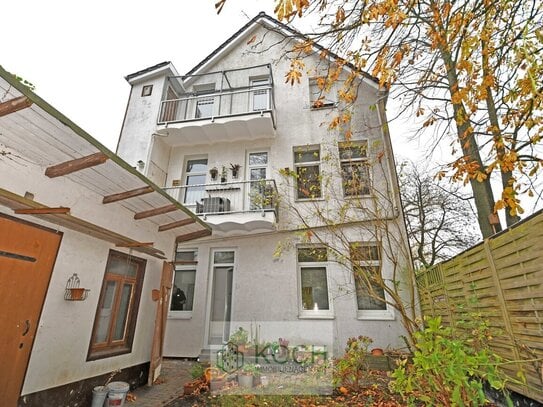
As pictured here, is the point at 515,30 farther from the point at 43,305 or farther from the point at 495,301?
the point at 43,305

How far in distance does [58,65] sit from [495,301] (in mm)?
14365

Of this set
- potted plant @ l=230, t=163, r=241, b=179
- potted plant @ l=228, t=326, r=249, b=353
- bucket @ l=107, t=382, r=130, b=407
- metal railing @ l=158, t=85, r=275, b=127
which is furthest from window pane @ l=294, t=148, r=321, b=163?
bucket @ l=107, t=382, r=130, b=407

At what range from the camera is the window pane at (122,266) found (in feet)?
15.8

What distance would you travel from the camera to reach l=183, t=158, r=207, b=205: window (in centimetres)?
876

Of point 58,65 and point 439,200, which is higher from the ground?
point 58,65

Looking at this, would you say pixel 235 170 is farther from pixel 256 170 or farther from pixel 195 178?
pixel 195 178

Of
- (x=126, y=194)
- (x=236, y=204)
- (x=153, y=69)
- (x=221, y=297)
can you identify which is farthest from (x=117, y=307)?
(x=153, y=69)

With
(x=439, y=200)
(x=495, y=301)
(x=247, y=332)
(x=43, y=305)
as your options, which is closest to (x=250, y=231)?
(x=247, y=332)

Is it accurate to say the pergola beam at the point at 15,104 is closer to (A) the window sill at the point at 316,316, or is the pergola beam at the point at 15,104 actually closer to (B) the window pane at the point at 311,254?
(B) the window pane at the point at 311,254

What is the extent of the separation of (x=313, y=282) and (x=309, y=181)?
3.01 meters

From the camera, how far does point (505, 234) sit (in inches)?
125

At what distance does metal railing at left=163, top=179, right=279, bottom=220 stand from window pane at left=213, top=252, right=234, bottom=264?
4.42ft

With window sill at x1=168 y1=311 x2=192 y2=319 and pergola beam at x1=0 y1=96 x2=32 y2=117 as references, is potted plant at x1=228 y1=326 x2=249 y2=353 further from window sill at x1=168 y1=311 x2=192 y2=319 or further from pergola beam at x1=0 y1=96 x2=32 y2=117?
pergola beam at x1=0 y1=96 x2=32 y2=117

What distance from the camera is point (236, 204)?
27.1 ft
